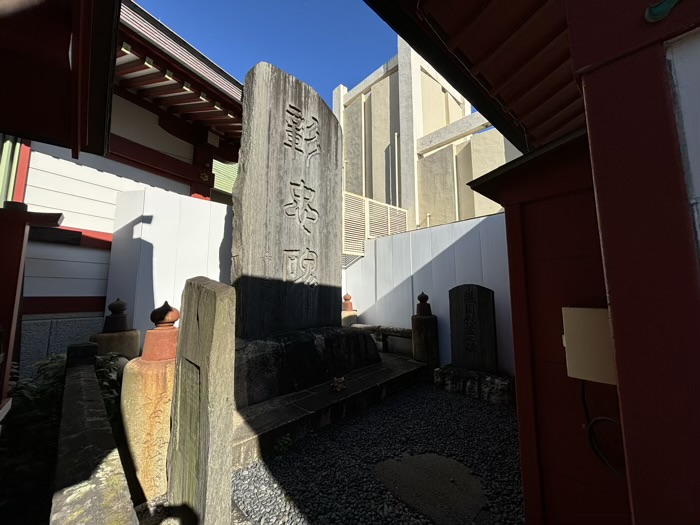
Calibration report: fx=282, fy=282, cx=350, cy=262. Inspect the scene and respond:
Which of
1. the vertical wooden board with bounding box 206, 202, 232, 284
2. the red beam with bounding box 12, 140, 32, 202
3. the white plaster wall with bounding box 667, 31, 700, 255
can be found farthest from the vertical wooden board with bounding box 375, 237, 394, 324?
the red beam with bounding box 12, 140, 32, 202

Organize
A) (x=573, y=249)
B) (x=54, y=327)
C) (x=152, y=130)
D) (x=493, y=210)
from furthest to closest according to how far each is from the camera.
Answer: (x=493, y=210) → (x=152, y=130) → (x=54, y=327) → (x=573, y=249)

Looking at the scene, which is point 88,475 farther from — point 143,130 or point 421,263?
point 143,130

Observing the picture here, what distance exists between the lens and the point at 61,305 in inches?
154

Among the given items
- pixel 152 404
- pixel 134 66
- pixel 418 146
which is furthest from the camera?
pixel 418 146

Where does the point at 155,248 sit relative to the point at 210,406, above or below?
above

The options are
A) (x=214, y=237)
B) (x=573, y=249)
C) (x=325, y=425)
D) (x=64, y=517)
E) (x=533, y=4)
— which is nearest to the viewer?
(x=64, y=517)

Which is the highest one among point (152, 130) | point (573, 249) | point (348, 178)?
point (348, 178)

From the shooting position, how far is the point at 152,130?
5.22 m

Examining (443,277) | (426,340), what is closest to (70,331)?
(426,340)

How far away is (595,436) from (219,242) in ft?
16.9

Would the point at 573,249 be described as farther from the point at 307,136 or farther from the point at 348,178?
the point at 348,178

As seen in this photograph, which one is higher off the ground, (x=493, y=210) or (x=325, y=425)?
(x=493, y=210)

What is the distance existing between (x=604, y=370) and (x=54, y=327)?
5.71 m

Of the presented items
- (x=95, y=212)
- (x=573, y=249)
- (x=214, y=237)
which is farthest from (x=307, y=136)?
(x=573, y=249)
